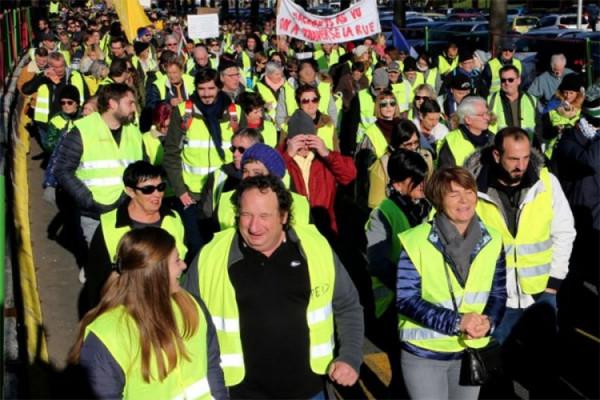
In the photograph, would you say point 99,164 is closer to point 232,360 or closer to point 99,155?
point 99,155

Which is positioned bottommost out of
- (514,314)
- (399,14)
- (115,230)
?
(514,314)

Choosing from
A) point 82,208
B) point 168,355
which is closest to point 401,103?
A: point 82,208

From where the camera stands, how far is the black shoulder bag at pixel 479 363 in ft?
15.1

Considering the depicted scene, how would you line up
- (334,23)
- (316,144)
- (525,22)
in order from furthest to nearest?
(525,22)
(334,23)
(316,144)

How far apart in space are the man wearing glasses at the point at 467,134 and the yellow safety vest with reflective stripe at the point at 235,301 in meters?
3.09

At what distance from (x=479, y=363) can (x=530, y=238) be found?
102 cm

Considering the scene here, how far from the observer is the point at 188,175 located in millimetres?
8109

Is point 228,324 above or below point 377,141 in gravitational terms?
below

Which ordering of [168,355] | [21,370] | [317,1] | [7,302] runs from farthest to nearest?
[317,1] < [7,302] < [21,370] < [168,355]

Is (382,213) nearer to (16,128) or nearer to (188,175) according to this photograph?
(188,175)

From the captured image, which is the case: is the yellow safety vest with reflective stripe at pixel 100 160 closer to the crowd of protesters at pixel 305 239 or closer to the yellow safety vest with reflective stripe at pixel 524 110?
the crowd of protesters at pixel 305 239

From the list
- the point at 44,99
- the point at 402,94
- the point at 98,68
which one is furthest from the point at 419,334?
the point at 44,99

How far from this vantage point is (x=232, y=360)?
4227 mm

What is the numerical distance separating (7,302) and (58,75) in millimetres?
7558
